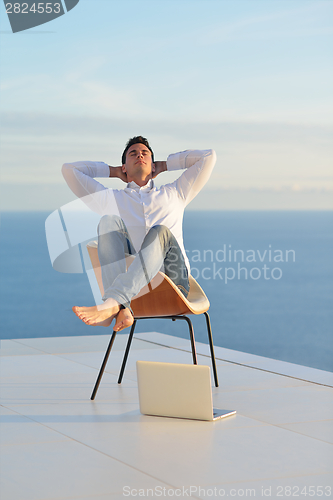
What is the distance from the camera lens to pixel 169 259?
2.64 metres

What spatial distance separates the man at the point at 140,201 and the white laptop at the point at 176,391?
46 centimetres

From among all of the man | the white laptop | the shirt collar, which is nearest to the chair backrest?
the man

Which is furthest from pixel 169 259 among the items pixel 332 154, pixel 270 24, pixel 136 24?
pixel 332 154

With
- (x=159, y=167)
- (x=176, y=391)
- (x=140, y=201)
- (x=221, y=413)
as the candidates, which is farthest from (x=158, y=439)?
(x=159, y=167)

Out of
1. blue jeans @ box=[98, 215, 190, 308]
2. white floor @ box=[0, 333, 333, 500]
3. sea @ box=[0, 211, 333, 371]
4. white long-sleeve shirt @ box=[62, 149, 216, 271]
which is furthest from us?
sea @ box=[0, 211, 333, 371]

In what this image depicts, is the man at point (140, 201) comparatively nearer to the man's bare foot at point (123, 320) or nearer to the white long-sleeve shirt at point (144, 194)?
the white long-sleeve shirt at point (144, 194)

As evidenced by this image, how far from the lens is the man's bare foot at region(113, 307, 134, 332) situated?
226 cm

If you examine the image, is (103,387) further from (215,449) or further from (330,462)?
(330,462)

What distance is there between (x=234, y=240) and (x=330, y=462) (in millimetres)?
22373

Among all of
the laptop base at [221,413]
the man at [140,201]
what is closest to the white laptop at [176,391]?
the laptop base at [221,413]

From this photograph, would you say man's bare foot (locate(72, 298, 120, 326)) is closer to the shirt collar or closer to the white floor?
the white floor

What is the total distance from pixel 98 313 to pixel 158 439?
53cm

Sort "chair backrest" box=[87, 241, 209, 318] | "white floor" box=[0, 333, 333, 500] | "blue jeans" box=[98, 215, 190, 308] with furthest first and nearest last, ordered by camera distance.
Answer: "chair backrest" box=[87, 241, 209, 318] < "blue jeans" box=[98, 215, 190, 308] < "white floor" box=[0, 333, 333, 500]

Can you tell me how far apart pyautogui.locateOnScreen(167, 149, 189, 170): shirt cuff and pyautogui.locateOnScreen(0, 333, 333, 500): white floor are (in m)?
1.08
